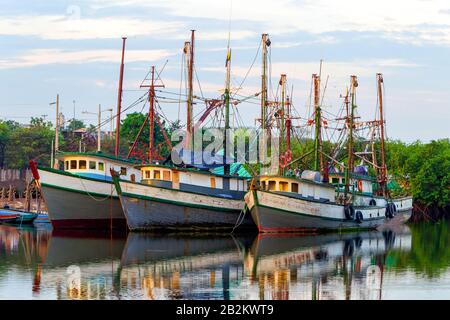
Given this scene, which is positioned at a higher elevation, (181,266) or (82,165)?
(82,165)

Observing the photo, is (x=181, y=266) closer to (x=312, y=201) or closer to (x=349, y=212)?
(x=312, y=201)

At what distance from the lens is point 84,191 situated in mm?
54062

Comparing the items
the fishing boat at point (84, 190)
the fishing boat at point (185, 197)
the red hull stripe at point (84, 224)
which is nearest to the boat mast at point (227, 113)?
the fishing boat at point (185, 197)

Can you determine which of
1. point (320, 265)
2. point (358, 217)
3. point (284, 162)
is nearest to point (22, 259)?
point (320, 265)

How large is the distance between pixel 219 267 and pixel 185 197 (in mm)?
14998

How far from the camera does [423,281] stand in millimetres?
33719

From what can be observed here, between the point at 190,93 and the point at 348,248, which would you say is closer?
the point at 348,248

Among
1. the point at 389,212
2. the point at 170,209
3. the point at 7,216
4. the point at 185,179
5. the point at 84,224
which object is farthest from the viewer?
the point at 389,212

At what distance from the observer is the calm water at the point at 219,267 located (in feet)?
101

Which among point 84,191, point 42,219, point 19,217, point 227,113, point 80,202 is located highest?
point 227,113

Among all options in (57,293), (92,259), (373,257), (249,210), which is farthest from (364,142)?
(57,293)

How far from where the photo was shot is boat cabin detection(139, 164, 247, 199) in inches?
2073

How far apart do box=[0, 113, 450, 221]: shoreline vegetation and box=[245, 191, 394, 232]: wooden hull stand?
2347 centimetres

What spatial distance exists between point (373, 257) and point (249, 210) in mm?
12306
